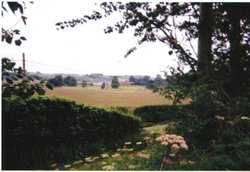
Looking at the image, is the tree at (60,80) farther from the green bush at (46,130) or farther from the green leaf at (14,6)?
the green leaf at (14,6)

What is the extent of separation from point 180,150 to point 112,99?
4280 mm

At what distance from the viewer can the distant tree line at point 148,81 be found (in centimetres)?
731

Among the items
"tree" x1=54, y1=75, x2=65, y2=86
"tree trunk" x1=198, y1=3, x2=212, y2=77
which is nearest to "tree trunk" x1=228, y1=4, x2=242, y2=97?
"tree trunk" x1=198, y1=3, x2=212, y2=77

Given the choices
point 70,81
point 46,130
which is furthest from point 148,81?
point 46,130

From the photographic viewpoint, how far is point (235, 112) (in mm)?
7254

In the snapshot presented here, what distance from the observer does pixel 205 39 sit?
921cm

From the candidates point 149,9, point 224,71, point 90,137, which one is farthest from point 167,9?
point 90,137

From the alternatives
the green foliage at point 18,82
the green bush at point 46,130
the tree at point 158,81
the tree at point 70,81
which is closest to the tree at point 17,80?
the green foliage at point 18,82

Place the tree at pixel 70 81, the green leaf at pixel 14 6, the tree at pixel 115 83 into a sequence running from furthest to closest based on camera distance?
the tree at pixel 115 83 < the tree at pixel 70 81 < the green leaf at pixel 14 6

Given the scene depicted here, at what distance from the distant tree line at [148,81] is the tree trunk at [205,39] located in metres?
1.25

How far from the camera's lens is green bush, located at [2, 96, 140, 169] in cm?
837

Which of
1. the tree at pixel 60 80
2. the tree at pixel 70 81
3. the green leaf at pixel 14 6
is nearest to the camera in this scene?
the green leaf at pixel 14 6

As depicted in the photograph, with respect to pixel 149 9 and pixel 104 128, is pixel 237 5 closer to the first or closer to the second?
pixel 149 9

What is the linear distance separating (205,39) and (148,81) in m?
2.05
